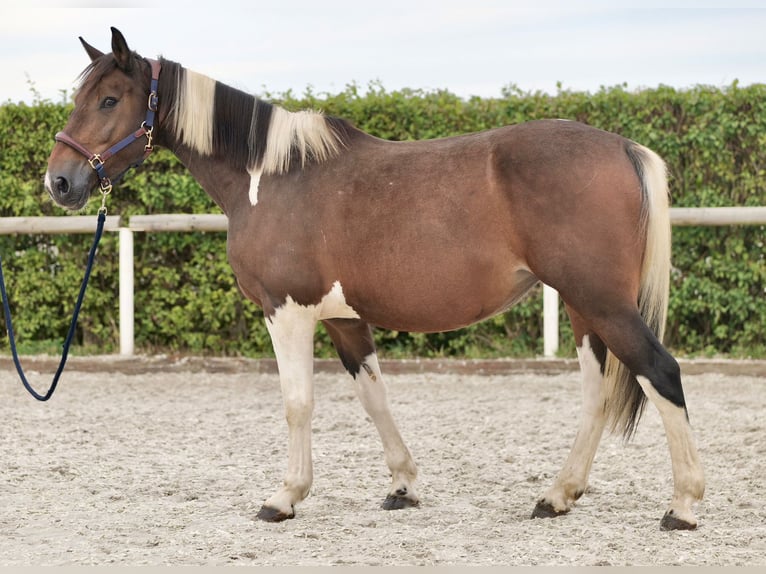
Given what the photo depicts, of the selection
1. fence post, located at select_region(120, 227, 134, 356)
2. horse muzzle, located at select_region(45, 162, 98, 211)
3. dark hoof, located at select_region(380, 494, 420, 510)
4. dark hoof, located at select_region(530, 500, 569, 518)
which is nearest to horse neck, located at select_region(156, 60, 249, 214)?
horse muzzle, located at select_region(45, 162, 98, 211)

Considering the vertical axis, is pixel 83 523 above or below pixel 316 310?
below

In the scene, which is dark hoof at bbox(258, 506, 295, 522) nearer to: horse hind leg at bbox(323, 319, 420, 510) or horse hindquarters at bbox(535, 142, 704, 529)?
horse hind leg at bbox(323, 319, 420, 510)

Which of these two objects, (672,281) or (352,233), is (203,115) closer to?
(352,233)

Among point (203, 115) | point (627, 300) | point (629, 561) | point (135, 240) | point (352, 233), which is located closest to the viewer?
point (629, 561)

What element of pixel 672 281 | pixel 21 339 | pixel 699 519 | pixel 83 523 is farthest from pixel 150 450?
pixel 672 281

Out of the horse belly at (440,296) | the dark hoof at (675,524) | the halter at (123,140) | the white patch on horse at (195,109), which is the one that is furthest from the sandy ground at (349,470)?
the white patch on horse at (195,109)

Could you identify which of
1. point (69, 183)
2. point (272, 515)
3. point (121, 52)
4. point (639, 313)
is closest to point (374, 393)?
point (272, 515)

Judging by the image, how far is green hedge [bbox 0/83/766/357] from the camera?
316 inches

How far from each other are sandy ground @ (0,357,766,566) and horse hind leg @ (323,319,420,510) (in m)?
0.12

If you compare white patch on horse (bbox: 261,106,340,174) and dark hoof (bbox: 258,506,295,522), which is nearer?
dark hoof (bbox: 258,506,295,522)

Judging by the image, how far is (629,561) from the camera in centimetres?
342

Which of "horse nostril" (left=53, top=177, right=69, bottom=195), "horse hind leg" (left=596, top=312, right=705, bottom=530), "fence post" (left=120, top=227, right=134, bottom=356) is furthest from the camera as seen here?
"fence post" (left=120, top=227, right=134, bottom=356)

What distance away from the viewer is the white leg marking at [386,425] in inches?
173

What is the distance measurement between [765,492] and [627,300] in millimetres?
1562
